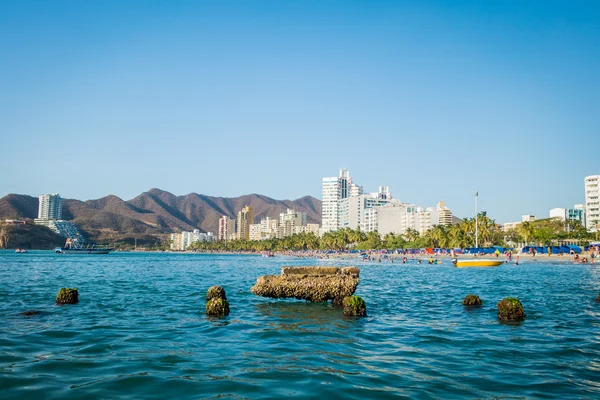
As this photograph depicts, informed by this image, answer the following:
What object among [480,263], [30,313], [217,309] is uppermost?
[217,309]

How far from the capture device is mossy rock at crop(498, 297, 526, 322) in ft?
59.0

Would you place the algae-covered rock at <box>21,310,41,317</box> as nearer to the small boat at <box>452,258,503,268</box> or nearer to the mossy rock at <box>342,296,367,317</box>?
the mossy rock at <box>342,296,367,317</box>

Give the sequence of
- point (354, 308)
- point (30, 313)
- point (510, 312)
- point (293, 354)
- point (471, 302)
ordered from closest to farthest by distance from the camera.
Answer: point (293, 354) → point (30, 313) → point (510, 312) → point (354, 308) → point (471, 302)

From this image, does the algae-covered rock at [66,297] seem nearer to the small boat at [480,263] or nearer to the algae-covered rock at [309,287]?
the algae-covered rock at [309,287]

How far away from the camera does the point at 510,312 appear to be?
1811 cm

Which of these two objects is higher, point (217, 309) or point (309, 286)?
point (309, 286)

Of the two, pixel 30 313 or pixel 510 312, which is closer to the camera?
pixel 30 313

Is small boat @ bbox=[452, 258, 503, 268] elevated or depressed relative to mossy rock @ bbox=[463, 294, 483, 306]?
depressed

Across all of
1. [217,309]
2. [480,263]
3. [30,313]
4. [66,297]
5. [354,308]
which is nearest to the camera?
[30,313]

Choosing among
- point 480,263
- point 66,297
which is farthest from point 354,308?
point 480,263

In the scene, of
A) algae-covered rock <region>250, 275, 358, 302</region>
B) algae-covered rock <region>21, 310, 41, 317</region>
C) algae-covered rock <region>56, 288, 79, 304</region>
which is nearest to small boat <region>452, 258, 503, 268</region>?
algae-covered rock <region>250, 275, 358, 302</region>

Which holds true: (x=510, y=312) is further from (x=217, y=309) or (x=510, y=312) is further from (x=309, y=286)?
(x=217, y=309)

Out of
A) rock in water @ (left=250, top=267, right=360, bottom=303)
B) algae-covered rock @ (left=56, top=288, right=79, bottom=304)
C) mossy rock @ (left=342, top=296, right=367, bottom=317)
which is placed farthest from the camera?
algae-covered rock @ (left=56, top=288, right=79, bottom=304)

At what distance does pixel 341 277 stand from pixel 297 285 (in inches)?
77.8
